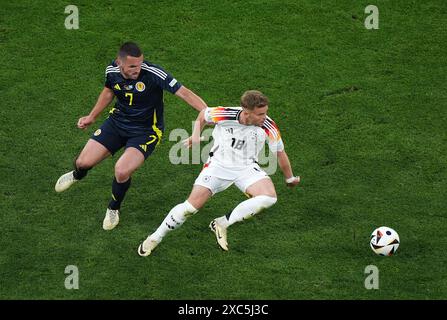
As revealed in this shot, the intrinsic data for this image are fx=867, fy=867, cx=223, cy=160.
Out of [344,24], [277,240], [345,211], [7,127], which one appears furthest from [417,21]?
[7,127]

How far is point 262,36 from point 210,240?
17.6ft

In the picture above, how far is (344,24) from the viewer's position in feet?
51.4

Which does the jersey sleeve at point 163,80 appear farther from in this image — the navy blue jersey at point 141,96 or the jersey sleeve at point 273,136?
the jersey sleeve at point 273,136

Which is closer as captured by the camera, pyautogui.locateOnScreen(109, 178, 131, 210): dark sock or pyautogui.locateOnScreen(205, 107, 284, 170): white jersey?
pyautogui.locateOnScreen(205, 107, 284, 170): white jersey

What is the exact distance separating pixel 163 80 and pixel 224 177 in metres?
1.55

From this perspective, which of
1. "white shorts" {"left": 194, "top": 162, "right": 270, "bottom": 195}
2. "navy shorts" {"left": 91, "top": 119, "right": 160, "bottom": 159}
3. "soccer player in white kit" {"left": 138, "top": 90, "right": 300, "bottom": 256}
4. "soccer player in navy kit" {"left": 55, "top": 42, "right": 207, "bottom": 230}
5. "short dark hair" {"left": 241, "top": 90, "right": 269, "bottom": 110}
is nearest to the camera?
"short dark hair" {"left": 241, "top": 90, "right": 269, "bottom": 110}

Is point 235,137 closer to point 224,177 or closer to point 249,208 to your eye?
point 224,177

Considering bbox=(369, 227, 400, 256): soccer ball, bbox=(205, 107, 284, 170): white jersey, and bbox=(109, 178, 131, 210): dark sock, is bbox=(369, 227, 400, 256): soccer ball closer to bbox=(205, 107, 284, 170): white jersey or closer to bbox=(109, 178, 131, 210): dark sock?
bbox=(205, 107, 284, 170): white jersey

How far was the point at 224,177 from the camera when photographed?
10.9 metres

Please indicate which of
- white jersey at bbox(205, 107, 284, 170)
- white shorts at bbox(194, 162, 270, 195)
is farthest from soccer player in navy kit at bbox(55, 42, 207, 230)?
white shorts at bbox(194, 162, 270, 195)

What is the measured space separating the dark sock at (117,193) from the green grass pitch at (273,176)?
33cm

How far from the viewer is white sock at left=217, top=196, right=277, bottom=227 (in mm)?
10742

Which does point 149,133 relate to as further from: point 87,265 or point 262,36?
point 262,36

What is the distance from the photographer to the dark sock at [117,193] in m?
11.4
